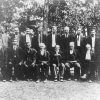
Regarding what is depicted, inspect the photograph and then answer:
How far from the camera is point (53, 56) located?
10.9 metres

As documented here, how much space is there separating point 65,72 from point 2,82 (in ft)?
7.43

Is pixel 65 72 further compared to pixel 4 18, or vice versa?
pixel 4 18

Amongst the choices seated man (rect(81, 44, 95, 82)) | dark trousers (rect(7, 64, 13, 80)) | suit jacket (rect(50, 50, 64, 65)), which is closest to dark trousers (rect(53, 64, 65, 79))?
suit jacket (rect(50, 50, 64, 65))

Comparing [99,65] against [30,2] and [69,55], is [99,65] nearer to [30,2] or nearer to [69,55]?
[69,55]

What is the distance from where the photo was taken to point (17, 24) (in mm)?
14969

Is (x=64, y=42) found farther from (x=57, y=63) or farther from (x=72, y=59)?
(x=57, y=63)

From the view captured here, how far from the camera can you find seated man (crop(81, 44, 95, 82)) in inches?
416

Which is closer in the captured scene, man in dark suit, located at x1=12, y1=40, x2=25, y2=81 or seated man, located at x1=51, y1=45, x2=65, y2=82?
seated man, located at x1=51, y1=45, x2=65, y2=82

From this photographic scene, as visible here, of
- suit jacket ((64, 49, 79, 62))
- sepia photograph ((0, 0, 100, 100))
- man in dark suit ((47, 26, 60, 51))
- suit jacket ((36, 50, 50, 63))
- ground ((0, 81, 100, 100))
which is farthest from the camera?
man in dark suit ((47, 26, 60, 51))

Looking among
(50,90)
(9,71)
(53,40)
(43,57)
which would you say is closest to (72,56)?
(53,40)

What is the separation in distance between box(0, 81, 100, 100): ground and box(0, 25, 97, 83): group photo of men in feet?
1.63

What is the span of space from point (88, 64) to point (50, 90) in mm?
1951

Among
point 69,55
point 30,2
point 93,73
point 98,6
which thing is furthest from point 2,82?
point 98,6

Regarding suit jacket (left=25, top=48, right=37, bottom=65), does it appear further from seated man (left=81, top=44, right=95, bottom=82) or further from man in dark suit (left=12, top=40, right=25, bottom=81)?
seated man (left=81, top=44, right=95, bottom=82)
